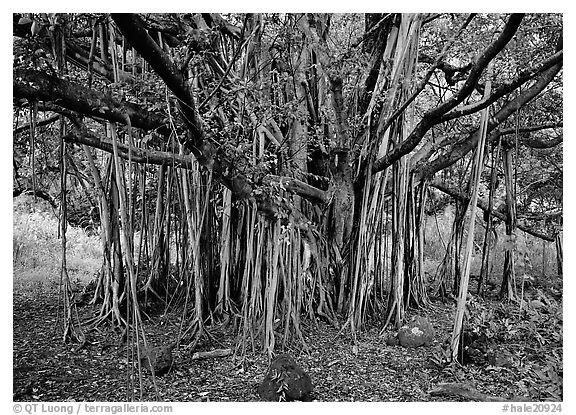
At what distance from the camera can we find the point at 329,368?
3.28 meters

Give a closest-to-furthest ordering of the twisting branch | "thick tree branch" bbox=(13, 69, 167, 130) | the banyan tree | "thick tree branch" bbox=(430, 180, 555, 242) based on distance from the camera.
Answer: "thick tree branch" bbox=(13, 69, 167, 130)
the banyan tree
the twisting branch
"thick tree branch" bbox=(430, 180, 555, 242)

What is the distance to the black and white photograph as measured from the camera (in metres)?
2.76

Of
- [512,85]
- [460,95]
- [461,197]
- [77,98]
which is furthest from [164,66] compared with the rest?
[461,197]

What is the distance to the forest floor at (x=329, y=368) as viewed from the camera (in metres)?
2.86

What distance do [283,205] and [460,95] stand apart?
4.43 ft

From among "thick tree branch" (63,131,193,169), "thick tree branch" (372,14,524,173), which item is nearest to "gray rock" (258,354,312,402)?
"thick tree branch" (63,131,193,169)

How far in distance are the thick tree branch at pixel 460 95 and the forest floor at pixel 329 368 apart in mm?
1194

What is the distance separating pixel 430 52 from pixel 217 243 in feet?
7.99

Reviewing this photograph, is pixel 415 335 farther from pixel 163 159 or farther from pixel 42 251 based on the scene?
pixel 42 251

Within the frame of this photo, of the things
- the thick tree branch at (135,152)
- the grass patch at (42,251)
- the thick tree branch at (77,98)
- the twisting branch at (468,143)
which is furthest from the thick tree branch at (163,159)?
the grass patch at (42,251)

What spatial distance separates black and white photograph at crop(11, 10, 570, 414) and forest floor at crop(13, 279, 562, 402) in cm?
2

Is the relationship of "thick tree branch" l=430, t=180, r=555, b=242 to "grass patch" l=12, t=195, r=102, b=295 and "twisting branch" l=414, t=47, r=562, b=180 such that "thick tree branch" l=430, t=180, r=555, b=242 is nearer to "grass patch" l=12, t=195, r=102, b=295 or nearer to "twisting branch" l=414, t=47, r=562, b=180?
"twisting branch" l=414, t=47, r=562, b=180

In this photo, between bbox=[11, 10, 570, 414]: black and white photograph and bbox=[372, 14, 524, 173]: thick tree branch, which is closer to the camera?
bbox=[372, 14, 524, 173]: thick tree branch

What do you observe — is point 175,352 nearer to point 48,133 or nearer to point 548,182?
point 48,133
